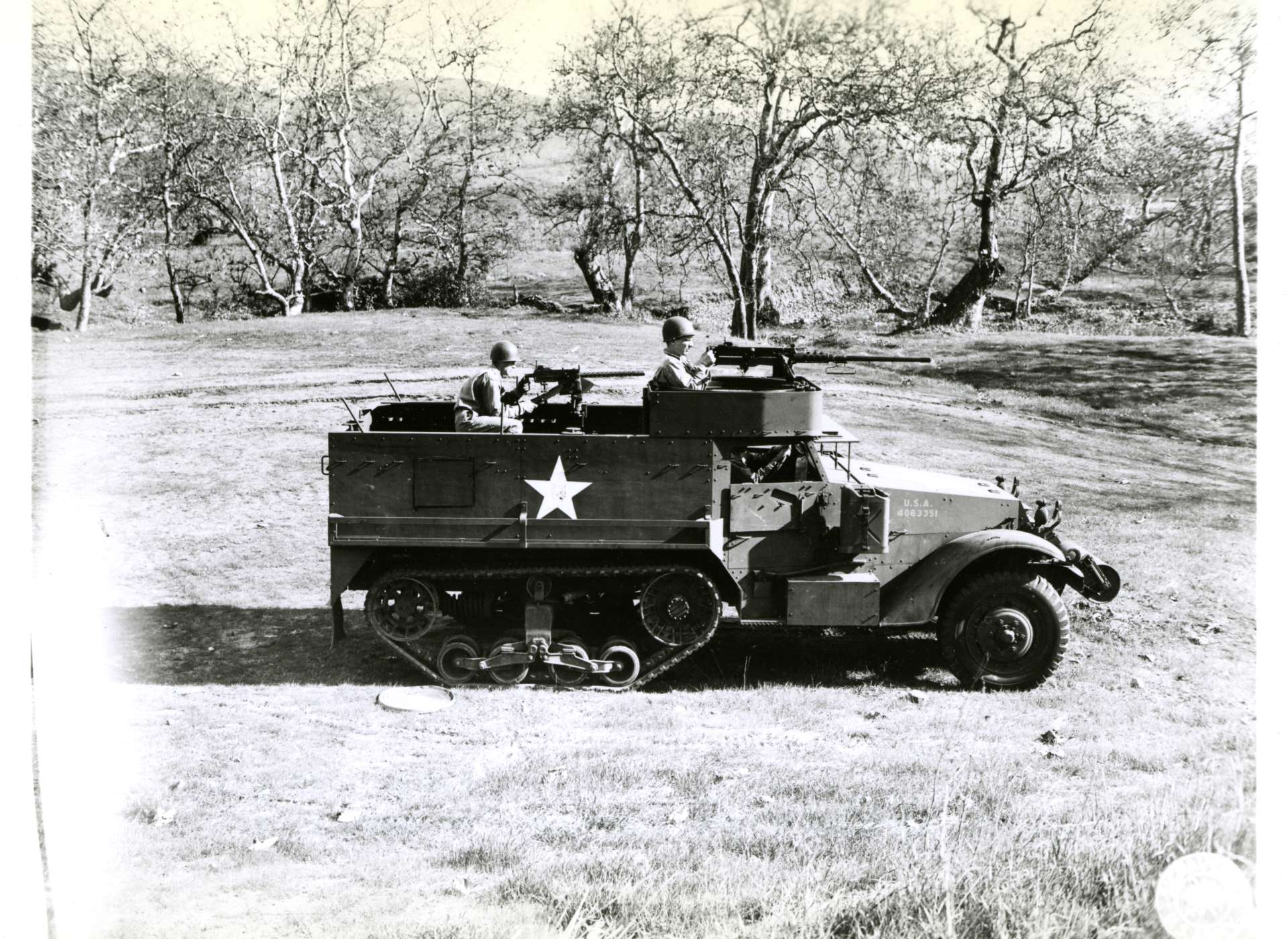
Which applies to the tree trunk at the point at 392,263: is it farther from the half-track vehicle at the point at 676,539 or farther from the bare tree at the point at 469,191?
the half-track vehicle at the point at 676,539

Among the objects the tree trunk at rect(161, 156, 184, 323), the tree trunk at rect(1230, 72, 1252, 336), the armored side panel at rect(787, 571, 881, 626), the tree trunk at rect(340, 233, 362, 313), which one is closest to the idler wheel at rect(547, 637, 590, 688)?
the armored side panel at rect(787, 571, 881, 626)

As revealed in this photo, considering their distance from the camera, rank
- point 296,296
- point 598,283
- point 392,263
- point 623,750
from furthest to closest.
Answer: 1. point 598,283
2. point 296,296
3. point 392,263
4. point 623,750

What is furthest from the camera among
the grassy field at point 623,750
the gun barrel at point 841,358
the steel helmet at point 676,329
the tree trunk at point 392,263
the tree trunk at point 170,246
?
the tree trunk at point 392,263

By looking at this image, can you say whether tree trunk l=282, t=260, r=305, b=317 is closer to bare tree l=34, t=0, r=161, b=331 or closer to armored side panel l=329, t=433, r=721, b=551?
bare tree l=34, t=0, r=161, b=331

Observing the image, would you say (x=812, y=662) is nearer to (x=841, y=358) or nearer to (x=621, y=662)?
(x=621, y=662)

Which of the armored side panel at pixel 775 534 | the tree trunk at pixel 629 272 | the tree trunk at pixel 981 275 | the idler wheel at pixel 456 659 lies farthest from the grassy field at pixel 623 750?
the tree trunk at pixel 629 272

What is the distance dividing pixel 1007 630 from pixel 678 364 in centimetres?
247

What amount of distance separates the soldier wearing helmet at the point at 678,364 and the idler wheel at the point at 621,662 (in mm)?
1558

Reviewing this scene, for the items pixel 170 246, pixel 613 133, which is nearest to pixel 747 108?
pixel 613 133

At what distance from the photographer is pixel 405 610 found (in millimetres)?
6645

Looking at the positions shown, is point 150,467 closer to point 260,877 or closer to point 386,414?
point 386,414

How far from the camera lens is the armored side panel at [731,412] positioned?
6.29 meters

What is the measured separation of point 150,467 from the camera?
439 inches

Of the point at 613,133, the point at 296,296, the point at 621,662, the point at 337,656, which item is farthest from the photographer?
the point at 296,296
